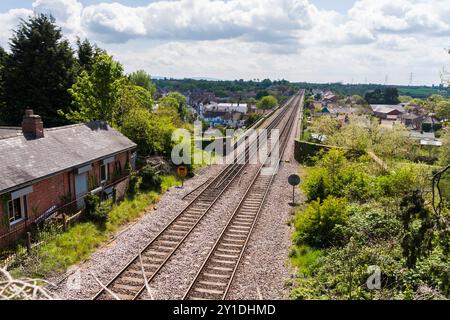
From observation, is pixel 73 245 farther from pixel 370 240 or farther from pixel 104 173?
pixel 370 240

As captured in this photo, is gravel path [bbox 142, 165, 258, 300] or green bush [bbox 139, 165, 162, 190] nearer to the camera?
gravel path [bbox 142, 165, 258, 300]

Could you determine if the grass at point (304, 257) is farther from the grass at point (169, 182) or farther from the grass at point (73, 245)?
the grass at point (169, 182)

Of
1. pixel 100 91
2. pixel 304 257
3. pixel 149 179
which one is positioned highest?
pixel 100 91

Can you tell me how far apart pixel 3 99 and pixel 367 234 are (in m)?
33.0

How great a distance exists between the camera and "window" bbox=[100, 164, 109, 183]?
21.5m

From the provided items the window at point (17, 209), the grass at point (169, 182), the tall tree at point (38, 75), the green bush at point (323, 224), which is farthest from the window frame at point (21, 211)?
the tall tree at point (38, 75)

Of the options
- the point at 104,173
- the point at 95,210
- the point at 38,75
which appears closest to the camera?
the point at 95,210

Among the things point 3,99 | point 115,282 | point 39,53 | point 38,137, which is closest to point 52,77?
point 39,53

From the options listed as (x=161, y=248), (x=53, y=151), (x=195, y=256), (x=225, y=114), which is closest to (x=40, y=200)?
(x=53, y=151)

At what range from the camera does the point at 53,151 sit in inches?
717

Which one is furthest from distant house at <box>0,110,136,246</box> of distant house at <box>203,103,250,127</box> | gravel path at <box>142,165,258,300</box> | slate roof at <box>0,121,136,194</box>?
distant house at <box>203,103,250,127</box>

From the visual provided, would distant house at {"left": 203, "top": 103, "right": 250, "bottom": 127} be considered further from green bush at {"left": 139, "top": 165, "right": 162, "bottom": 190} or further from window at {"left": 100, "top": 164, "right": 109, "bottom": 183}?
window at {"left": 100, "top": 164, "right": 109, "bottom": 183}

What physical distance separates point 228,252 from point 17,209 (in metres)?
8.55

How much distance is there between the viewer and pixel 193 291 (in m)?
12.4
